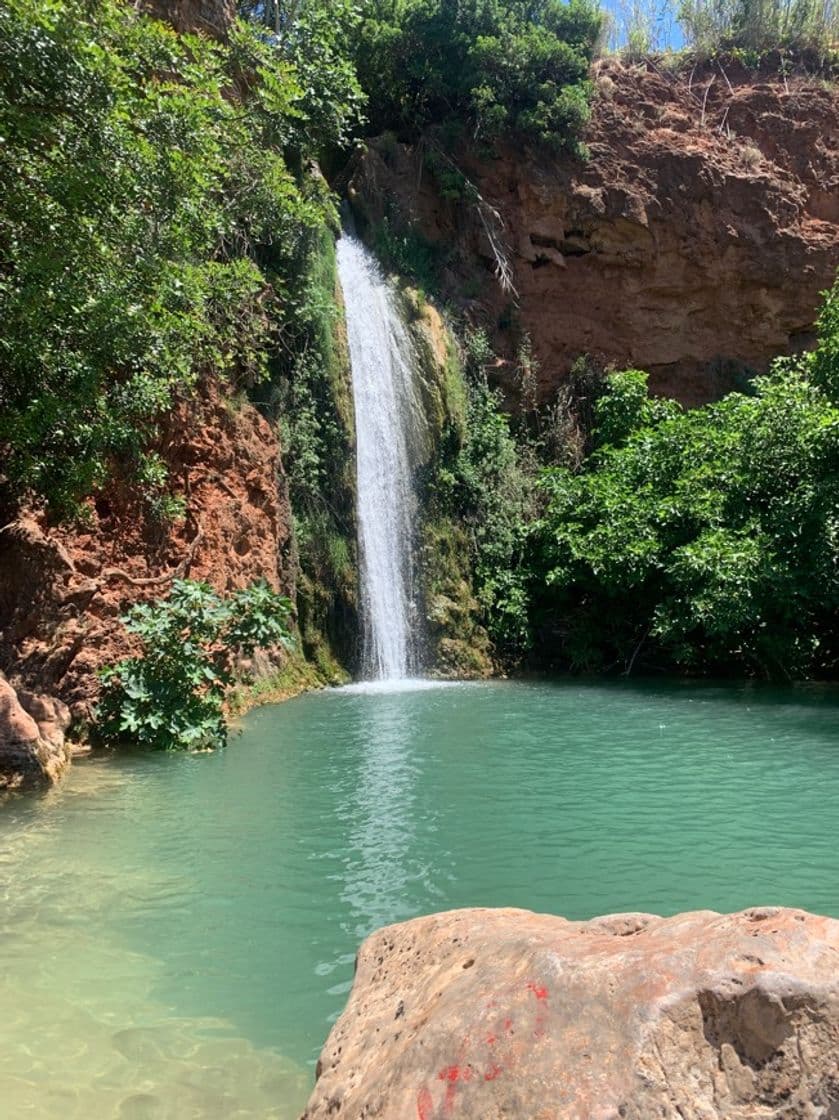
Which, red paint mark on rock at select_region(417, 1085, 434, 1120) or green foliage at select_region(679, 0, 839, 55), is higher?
green foliage at select_region(679, 0, 839, 55)

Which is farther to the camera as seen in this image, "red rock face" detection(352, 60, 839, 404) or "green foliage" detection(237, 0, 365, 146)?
"red rock face" detection(352, 60, 839, 404)

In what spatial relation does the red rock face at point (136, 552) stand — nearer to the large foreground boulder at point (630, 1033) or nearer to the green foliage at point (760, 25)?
the large foreground boulder at point (630, 1033)

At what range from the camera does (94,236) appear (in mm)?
8180

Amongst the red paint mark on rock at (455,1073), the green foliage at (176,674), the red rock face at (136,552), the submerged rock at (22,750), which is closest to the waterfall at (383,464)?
the red rock face at (136,552)

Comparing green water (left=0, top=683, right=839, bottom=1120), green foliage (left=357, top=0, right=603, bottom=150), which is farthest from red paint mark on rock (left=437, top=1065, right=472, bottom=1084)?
green foliage (left=357, top=0, right=603, bottom=150)

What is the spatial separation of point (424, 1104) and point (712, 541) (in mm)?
14487

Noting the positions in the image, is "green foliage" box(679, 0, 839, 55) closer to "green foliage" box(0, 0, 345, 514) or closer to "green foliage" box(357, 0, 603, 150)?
"green foliage" box(357, 0, 603, 150)

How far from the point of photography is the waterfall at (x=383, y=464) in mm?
16922

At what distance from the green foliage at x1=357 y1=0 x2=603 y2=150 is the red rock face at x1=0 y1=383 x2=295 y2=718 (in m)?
12.1

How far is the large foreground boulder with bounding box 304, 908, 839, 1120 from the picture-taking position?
1895mm

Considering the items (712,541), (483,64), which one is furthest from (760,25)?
(712,541)

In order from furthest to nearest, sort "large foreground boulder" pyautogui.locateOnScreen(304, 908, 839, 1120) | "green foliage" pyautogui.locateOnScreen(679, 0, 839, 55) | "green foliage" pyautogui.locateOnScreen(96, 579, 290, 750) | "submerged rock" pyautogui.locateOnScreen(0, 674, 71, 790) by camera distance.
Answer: "green foliage" pyautogui.locateOnScreen(679, 0, 839, 55) < "green foliage" pyautogui.locateOnScreen(96, 579, 290, 750) < "submerged rock" pyautogui.locateOnScreen(0, 674, 71, 790) < "large foreground boulder" pyautogui.locateOnScreen(304, 908, 839, 1120)

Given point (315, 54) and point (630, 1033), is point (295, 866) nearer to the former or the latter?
point (630, 1033)

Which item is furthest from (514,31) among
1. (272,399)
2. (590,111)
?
(272,399)
